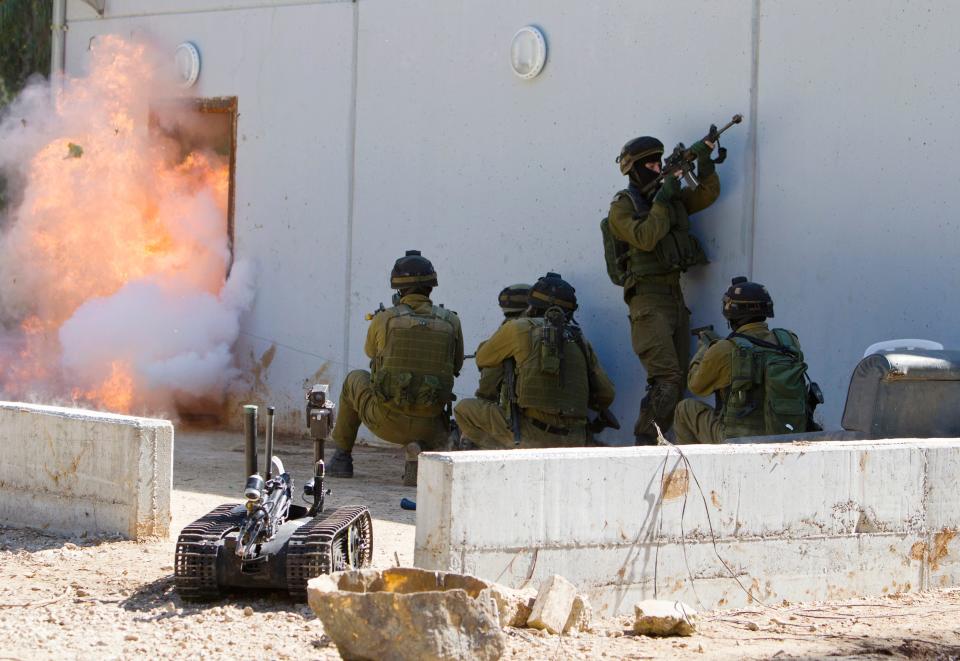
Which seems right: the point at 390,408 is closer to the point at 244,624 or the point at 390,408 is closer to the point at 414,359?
the point at 414,359

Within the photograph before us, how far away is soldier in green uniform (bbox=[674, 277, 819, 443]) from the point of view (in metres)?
7.62

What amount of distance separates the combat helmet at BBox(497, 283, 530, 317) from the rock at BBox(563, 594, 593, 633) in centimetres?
442

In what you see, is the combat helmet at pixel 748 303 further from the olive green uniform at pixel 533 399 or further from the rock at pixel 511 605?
the rock at pixel 511 605

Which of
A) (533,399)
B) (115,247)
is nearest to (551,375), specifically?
(533,399)

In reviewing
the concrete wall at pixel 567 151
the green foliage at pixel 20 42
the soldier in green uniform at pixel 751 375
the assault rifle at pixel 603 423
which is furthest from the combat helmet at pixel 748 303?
the green foliage at pixel 20 42

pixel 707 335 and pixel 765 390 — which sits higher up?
pixel 707 335

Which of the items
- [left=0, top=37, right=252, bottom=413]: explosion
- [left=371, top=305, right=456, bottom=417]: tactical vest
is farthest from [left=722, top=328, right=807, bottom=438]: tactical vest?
[left=0, top=37, right=252, bottom=413]: explosion

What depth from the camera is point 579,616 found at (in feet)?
16.5

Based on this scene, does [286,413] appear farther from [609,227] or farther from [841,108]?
[841,108]

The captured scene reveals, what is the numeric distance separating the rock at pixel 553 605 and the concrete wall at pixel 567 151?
3.86m

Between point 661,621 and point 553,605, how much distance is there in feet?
1.35

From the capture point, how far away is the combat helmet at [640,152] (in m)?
8.87

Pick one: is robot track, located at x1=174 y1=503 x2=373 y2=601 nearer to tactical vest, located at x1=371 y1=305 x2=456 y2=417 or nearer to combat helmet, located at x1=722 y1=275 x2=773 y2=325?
combat helmet, located at x1=722 y1=275 x2=773 y2=325

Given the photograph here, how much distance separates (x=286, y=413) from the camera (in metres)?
11.7
